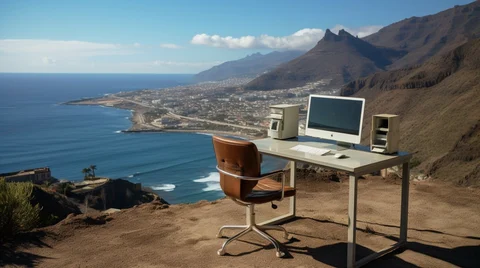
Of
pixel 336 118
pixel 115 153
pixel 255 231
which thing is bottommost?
pixel 115 153

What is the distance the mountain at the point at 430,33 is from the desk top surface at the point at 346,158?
77711mm

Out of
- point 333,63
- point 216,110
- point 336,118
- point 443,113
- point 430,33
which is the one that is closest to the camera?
point 336,118

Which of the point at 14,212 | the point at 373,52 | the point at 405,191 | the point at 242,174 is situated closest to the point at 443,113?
the point at 405,191

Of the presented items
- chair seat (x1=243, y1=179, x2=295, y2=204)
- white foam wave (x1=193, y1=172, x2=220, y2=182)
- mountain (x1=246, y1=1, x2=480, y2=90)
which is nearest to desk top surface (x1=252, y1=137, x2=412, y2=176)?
chair seat (x1=243, y1=179, x2=295, y2=204)

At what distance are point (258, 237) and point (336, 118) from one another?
4.87ft

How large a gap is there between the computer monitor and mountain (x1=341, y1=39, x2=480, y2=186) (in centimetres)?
558

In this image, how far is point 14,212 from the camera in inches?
186

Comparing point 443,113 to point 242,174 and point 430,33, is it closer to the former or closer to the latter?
point 242,174

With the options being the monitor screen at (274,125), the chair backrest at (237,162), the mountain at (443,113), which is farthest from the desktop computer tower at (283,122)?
the mountain at (443,113)

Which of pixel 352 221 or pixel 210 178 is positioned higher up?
pixel 352 221

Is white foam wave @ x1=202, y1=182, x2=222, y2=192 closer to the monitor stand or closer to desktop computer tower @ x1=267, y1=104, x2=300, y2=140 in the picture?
desktop computer tower @ x1=267, y1=104, x2=300, y2=140

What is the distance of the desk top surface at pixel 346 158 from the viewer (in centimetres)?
363

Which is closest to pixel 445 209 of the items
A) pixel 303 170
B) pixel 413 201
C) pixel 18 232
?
pixel 413 201

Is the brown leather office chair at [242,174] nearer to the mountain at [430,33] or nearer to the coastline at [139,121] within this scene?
the coastline at [139,121]
